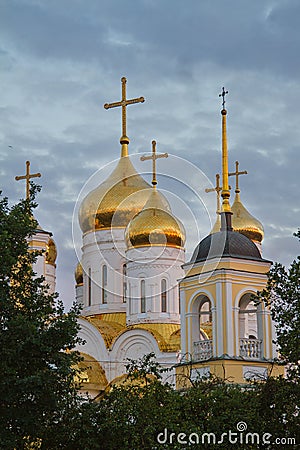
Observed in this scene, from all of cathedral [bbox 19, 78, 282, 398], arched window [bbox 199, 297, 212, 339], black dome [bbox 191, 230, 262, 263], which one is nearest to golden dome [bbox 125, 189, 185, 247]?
cathedral [bbox 19, 78, 282, 398]

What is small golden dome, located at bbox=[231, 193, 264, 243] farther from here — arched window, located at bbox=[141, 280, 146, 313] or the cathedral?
arched window, located at bbox=[141, 280, 146, 313]

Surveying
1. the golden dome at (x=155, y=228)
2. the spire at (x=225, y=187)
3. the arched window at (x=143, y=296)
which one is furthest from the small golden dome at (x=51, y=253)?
the spire at (x=225, y=187)

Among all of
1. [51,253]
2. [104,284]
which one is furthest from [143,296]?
[51,253]

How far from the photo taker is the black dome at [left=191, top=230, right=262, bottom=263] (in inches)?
1012

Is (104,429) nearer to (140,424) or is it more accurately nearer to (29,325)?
(140,424)

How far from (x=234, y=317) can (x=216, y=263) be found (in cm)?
143

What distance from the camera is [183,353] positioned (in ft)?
85.6

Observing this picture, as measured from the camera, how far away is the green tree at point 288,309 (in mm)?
17141

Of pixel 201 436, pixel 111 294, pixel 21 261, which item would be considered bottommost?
pixel 201 436

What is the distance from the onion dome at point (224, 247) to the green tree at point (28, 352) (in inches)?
330

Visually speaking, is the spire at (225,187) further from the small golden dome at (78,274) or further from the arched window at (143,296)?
the small golden dome at (78,274)

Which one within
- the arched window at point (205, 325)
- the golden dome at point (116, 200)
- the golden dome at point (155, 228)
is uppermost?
the golden dome at point (116, 200)

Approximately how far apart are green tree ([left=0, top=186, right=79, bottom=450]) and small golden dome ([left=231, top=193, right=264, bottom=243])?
23.4 m

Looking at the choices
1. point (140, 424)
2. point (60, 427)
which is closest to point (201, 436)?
point (140, 424)
